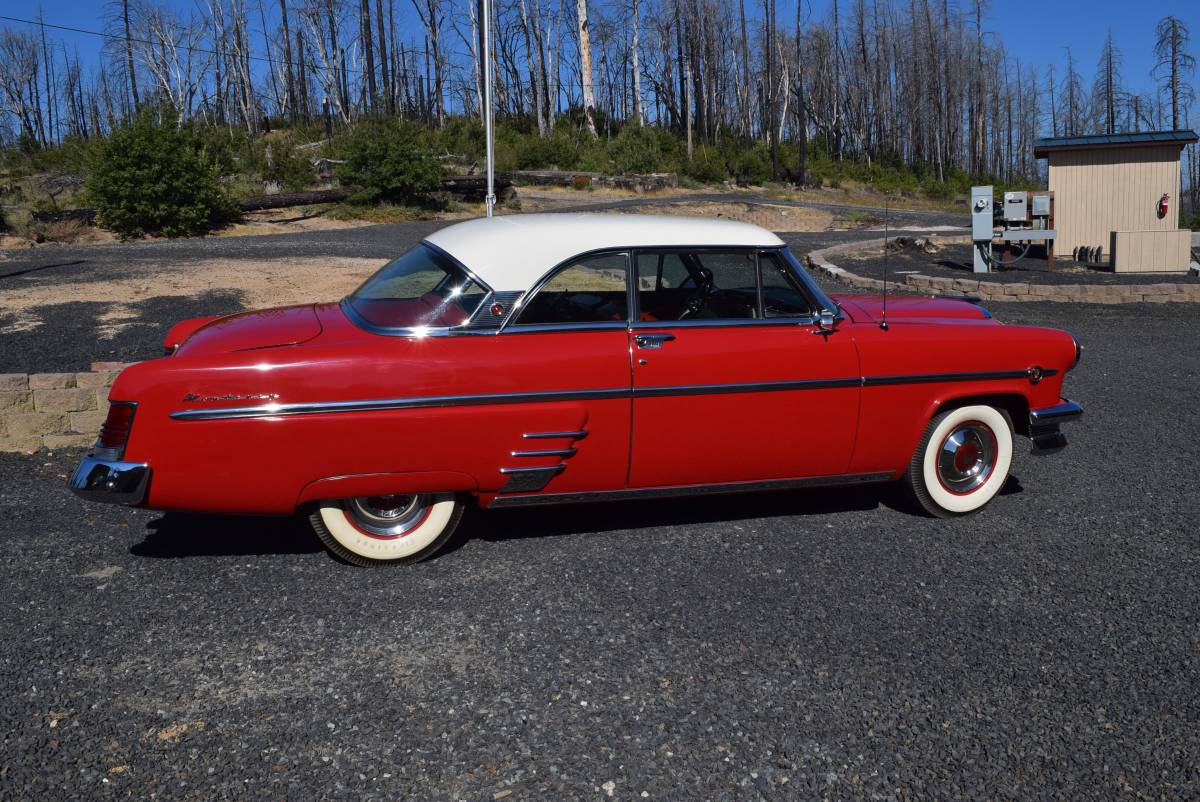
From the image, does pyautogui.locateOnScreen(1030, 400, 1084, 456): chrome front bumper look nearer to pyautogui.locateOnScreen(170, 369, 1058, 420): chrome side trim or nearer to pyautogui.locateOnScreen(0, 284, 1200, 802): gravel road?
pyautogui.locateOnScreen(170, 369, 1058, 420): chrome side trim

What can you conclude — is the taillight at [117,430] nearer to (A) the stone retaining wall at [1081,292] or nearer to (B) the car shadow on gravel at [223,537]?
(B) the car shadow on gravel at [223,537]

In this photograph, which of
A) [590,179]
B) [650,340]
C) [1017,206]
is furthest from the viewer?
[590,179]

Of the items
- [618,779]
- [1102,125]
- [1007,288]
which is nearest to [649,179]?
[1007,288]

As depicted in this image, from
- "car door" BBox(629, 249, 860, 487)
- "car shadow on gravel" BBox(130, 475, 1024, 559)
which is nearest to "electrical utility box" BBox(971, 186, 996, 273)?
"car shadow on gravel" BBox(130, 475, 1024, 559)

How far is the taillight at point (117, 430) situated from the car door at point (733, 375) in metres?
2.06

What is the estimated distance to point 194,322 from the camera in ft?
16.5

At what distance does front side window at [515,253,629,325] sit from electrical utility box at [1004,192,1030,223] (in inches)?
578

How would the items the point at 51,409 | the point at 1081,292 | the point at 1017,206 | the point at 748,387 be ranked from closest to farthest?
the point at 748,387
the point at 51,409
the point at 1081,292
the point at 1017,206

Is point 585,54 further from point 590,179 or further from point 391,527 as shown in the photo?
point 391,527

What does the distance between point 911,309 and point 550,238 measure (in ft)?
6.68

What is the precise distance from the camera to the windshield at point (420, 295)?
427cm

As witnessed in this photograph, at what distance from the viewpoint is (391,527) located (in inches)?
173

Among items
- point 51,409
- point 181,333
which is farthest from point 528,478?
point 51,409

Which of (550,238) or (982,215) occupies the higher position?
(982,215)
